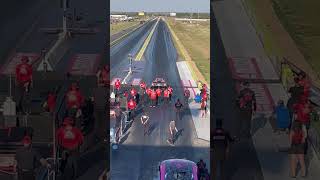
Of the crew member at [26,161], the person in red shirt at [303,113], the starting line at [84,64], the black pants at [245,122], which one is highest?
→ the starting line at [84,64]

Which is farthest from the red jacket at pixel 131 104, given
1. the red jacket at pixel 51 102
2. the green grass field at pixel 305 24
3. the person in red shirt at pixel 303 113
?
the person in red shirt at pixel 303 113

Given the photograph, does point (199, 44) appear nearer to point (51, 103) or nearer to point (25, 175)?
point (51, 103)

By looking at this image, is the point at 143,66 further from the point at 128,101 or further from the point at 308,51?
the point at 308,51

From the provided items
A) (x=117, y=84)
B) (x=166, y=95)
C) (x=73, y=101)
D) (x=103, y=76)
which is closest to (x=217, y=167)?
(x=73, y=101)

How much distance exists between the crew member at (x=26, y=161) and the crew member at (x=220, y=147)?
12.7ft

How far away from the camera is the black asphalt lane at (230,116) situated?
13.2 meters

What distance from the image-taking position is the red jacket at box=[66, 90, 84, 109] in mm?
14305

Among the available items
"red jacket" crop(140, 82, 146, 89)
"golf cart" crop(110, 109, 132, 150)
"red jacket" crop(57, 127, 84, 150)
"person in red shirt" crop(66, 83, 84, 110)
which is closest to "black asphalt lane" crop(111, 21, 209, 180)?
"golf cart" crop(110, 109, 132, 150)

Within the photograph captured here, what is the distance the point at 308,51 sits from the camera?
16.9 metres

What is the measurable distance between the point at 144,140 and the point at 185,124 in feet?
5.91

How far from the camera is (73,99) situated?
1431cm

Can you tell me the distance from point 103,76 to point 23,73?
1.94 m

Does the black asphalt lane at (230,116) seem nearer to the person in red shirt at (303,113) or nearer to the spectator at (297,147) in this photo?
the spectator at (297,147)

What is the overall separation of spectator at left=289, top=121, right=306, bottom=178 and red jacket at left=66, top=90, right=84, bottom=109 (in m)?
4.86
